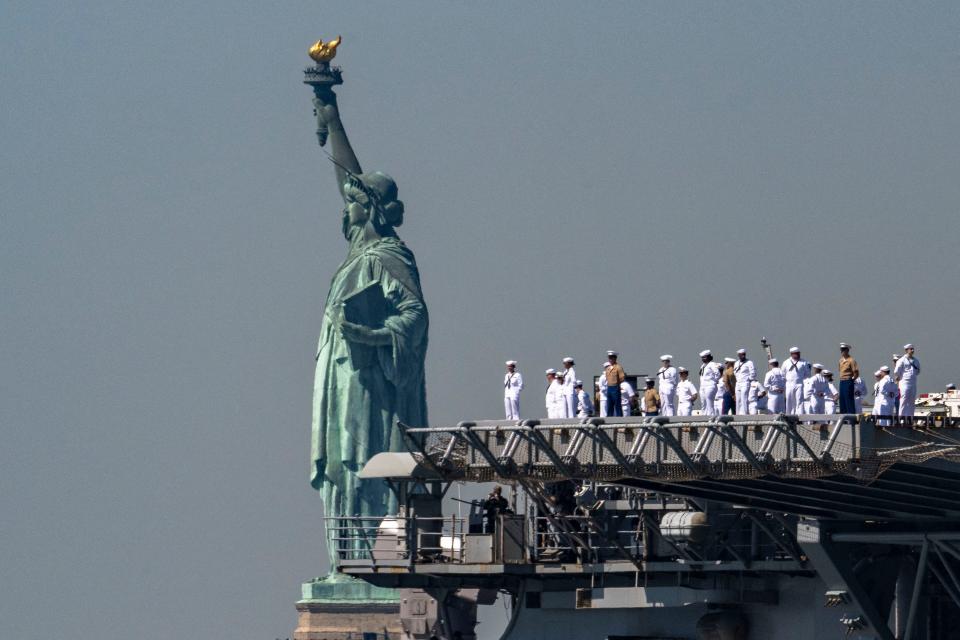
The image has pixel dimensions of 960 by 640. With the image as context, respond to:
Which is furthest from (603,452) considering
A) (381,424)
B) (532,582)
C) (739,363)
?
(381,424)

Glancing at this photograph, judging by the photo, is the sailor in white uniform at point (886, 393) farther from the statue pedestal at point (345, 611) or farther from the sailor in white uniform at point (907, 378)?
the statue pedestal at point (345, 611)

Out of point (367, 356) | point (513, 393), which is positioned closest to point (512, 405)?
point (513, 393)

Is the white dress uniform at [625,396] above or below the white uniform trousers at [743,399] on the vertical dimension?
above

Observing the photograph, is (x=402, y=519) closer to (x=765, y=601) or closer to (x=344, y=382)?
(x=765, y=601)

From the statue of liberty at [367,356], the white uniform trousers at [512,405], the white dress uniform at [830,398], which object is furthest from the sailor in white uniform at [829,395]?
the statue of liberty at [367,356]

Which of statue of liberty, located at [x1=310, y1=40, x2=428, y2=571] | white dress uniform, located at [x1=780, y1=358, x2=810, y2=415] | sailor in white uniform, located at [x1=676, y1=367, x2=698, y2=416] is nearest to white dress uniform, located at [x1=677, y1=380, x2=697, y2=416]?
A: sailor in white uniform, located at [x1=676, y1=367, x2=698, y2=416]

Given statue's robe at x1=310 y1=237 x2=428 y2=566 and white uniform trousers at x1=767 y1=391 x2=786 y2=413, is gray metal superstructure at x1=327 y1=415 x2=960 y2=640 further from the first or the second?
statue's robe at x1=310 y1=237 x2=428 y2=566
